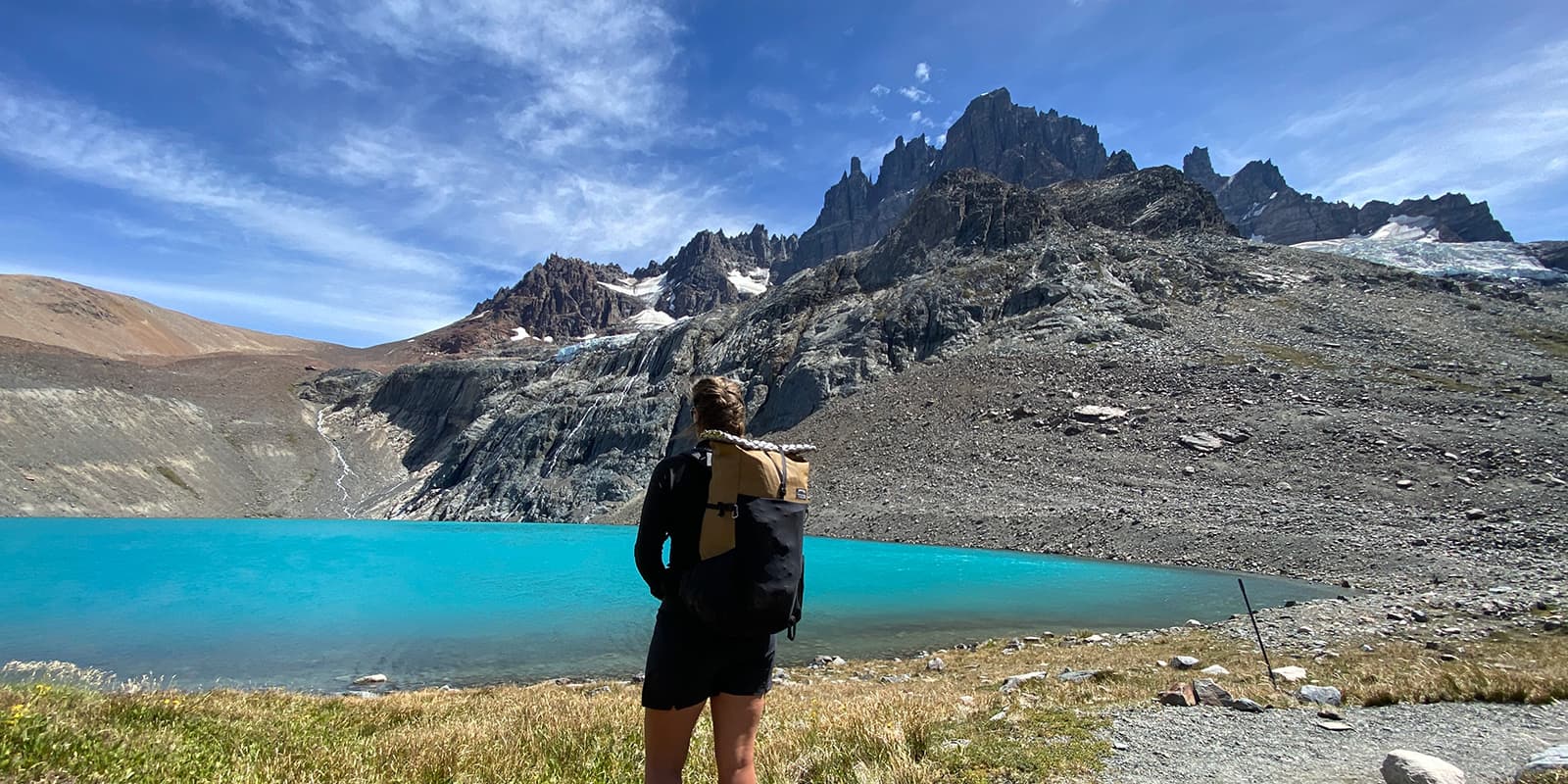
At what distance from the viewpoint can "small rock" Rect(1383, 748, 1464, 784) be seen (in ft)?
14.6

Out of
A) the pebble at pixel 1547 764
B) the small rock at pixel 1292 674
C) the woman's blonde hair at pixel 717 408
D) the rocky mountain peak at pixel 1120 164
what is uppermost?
the rocky mountain peak at pixel 1120 164

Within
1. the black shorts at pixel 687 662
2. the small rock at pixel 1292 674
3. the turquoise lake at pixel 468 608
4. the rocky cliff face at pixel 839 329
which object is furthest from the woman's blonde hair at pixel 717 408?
the rocky cliff face at pixel 839 329

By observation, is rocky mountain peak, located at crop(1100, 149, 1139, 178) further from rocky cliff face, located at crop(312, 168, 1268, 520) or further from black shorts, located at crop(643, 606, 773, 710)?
black shorts, located at crop(643, 606, 773, 710)

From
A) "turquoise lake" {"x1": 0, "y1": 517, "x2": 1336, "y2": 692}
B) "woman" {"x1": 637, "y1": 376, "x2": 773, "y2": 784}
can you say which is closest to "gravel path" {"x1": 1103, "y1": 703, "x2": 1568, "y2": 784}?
"woman" {"x1": 637, "y1": 376, "x2": 773, "y2": 784}

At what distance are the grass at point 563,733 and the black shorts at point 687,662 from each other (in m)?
1.96

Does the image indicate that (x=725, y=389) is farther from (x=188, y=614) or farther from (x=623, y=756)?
(x=188, y=614)

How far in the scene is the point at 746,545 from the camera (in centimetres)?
357

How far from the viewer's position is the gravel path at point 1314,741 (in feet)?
17.9

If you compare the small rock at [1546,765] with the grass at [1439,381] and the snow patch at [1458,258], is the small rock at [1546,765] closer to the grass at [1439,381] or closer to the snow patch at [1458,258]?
the grass at [1439,381]

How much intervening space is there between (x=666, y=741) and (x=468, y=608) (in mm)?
27167

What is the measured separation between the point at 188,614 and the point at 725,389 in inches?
1229

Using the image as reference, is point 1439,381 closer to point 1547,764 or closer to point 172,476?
point 1547,764

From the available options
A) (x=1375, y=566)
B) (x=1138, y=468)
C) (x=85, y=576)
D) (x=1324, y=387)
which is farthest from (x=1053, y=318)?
(x=85, y=576)

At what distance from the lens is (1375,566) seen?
1211 inches
